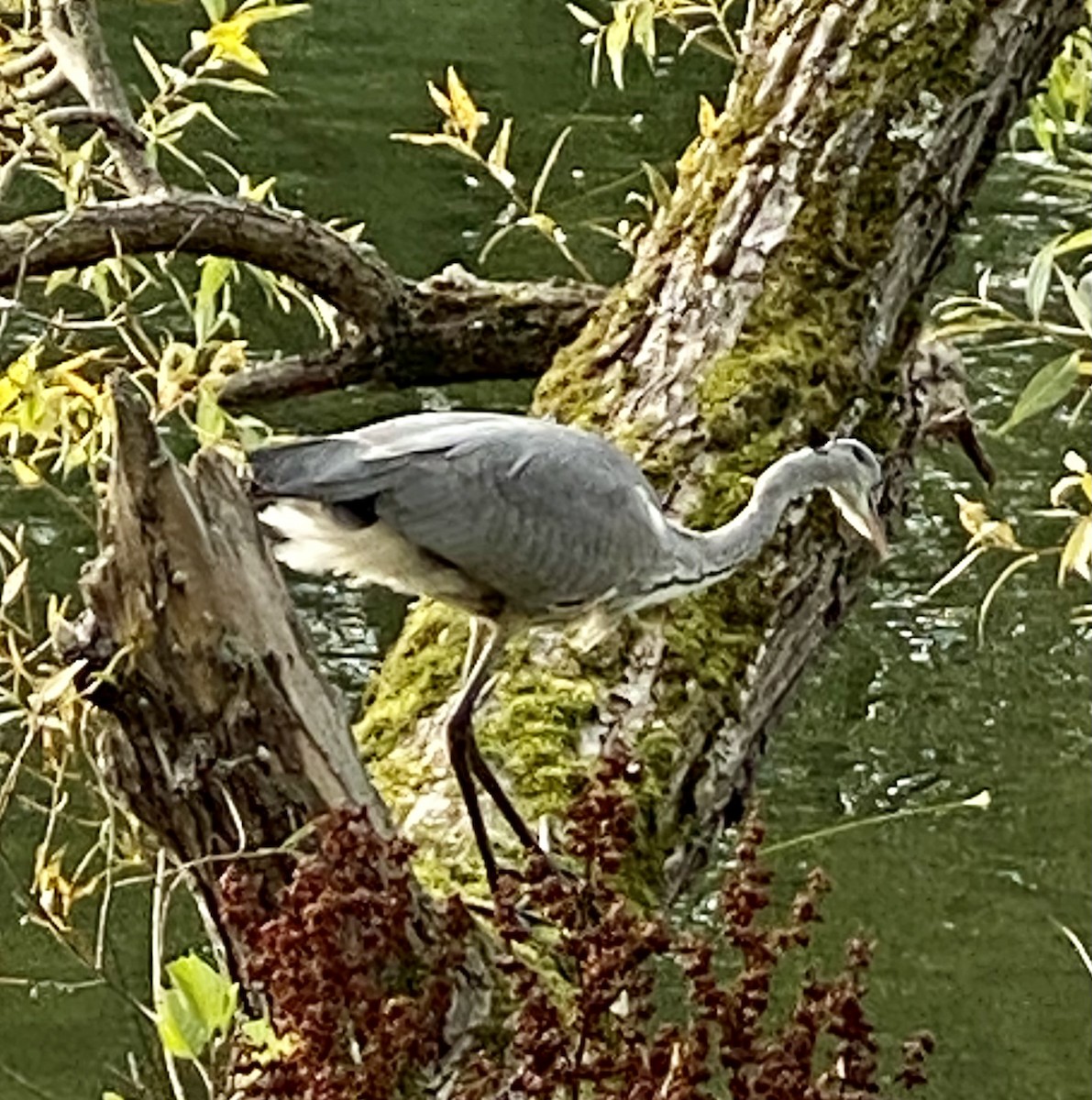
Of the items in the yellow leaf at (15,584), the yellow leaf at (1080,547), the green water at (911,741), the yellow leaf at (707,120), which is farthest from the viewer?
the green water at (911,741)

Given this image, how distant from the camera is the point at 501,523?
249 cm

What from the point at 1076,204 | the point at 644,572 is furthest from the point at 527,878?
the point at 1076,204

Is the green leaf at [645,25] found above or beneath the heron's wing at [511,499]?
above

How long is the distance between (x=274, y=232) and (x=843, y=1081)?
145cm

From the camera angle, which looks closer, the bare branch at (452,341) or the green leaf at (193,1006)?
the green leaf at (193,1006)

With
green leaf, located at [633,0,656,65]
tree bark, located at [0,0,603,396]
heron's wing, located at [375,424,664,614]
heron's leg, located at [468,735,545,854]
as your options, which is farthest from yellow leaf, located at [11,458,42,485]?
green leaf, located at [633,0,656,65]

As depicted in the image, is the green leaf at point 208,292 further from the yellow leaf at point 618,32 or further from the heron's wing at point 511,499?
the yellow leaf at point 618,32

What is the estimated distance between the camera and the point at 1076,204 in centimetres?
762

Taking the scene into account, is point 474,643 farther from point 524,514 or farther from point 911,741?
point 911,741

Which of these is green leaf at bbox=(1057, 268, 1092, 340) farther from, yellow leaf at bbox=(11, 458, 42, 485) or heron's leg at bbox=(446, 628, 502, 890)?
yellow leaf at bbox=(11, 458, 42, 485)

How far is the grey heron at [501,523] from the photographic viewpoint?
2395mm

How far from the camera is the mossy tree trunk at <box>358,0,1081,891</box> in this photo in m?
2.62

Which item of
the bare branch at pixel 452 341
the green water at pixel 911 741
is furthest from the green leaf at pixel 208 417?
the green water at pixel 911 741

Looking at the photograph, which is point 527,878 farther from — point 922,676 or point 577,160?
point 577,160
